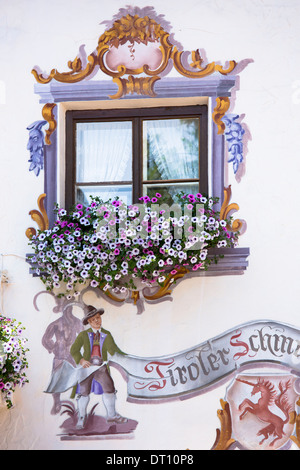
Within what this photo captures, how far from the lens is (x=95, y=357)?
21.1 ft

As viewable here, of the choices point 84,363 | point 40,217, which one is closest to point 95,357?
point 84,363

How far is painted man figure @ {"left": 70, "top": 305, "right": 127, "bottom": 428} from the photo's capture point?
20.8ft

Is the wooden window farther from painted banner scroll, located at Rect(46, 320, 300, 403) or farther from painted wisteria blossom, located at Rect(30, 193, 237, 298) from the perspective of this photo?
painted banner scroll, located at Rect(46, 320, 300, 403)

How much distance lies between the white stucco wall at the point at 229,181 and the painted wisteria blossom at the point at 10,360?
0.24 m

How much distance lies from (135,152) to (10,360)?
1.97 meters

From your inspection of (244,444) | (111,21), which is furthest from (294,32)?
(244,444)

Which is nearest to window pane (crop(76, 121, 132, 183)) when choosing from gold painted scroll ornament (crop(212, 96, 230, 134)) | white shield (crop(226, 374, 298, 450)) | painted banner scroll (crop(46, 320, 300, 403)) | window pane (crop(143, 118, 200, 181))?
window pane (crop(143, 118, 200, 181))

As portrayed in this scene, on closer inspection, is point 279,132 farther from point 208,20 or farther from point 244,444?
point 244,444

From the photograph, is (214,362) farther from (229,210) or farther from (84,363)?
(229,210)

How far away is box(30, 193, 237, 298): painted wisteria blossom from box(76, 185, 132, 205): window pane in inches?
14.1

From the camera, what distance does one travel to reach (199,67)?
265 inches

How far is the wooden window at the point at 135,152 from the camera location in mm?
6793

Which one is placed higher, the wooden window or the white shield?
the wooden window

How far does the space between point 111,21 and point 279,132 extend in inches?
65.0
